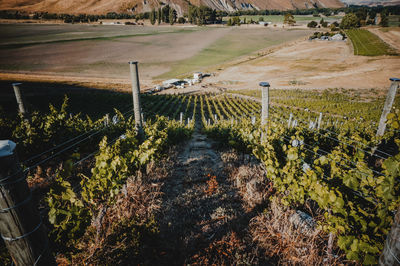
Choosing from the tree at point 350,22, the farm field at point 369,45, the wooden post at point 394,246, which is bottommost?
the wooden post at point 394,246

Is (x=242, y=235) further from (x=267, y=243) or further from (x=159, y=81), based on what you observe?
(x=159, y=81)

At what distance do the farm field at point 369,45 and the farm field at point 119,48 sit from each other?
25.2 meters

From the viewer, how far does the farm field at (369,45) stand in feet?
185

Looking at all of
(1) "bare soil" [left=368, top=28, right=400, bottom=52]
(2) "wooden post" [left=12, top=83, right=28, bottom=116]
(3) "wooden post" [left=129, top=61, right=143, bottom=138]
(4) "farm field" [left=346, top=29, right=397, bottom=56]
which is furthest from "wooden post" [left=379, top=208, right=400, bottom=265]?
(1) "bare soil" [left=368, top=28, right=400, bottom=52]

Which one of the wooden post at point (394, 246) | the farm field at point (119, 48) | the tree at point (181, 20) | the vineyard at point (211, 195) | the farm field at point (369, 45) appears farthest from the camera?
the tree at point (181, 20)

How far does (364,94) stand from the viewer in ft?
109

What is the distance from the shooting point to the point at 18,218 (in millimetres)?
1646

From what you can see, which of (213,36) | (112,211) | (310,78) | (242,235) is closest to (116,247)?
Result: (112,211)

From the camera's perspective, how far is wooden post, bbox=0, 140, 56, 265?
152cm

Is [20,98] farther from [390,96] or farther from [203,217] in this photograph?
[390,96]

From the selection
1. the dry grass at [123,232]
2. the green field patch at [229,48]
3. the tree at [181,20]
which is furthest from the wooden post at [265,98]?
the tree at [181,20]

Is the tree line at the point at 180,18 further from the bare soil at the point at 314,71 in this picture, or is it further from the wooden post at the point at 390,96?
the wooden post at the point at 390,96

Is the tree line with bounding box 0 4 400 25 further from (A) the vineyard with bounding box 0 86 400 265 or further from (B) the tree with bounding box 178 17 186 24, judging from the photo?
(A) the vineyard with bounding box 0 86 400 265

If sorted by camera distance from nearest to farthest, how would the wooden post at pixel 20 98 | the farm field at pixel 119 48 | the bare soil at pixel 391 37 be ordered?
the wooden post at pixel 20 98, the farm field at pixel 119 48, the bare soil at pixel 391 37
